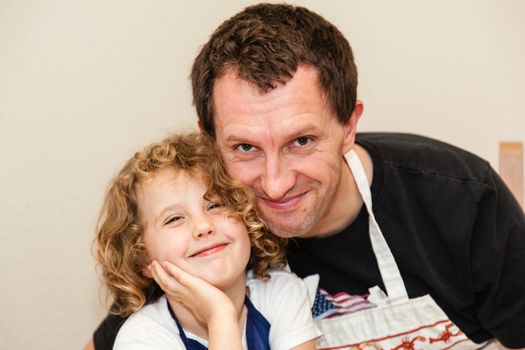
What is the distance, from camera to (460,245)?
1394mm

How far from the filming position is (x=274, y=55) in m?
1.22

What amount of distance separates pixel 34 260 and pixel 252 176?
2.23 ft

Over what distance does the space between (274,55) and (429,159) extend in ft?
1.62

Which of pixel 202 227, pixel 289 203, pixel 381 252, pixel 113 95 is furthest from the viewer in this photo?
pixel 113 95

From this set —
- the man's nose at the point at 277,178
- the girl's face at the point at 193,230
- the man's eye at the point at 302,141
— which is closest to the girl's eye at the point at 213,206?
the girl's face at the point at 193,230

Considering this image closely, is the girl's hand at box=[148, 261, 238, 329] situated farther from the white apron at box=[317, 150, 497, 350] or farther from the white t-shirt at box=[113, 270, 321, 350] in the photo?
the white apron at box=[317, 150, 497, 350]

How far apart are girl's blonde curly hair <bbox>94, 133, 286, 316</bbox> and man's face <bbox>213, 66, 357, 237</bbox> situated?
44 mm

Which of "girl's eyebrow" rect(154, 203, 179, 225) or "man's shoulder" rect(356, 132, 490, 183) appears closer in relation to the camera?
"girl's eyebrow" rect(154, 203, 179, 225)

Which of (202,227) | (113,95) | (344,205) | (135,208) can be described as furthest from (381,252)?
(113,95)

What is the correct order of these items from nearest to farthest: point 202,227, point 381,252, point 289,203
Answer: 1. point 202,227
2. point 289,203
3. point 381,252

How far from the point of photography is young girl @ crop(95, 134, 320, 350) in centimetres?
123

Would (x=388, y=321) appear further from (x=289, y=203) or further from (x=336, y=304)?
(x=289, y=203)

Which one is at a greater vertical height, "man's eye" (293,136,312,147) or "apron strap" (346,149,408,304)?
"man's eye" (293,136,312,147)

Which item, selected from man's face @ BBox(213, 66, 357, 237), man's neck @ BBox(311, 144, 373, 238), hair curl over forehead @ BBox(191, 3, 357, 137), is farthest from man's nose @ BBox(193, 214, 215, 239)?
man's neck @ BBox(311, 144, 373, 238)
